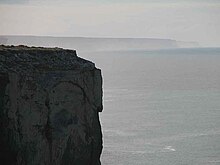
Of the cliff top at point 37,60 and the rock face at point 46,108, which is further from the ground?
the cliff top at point 37,60

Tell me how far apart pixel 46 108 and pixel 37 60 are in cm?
204

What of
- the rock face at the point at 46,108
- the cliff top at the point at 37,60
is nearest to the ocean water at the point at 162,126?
the rock face at the point at 46,108

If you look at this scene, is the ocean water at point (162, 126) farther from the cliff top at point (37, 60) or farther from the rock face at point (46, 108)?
the cliff top at point (37, 60)

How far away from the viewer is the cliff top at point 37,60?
932 inches

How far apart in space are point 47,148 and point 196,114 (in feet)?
136

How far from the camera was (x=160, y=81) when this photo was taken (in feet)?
363

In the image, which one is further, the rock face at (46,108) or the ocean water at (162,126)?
the ocean water at (162,126)

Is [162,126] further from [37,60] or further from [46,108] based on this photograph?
[37,60]

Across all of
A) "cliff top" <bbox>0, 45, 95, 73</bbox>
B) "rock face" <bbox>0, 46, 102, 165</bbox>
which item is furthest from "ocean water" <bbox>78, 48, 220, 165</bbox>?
"cliff top" <bbox>0, 45, 95, 73</bbox>

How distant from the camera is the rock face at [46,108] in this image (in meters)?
23.7

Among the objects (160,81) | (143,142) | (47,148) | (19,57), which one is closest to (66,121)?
(47,148)

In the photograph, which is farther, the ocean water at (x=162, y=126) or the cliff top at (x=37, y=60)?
the ocean water at (x=162, y=126)

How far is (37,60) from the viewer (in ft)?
79.7

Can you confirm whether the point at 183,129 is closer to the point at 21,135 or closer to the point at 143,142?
the point at 143,142
